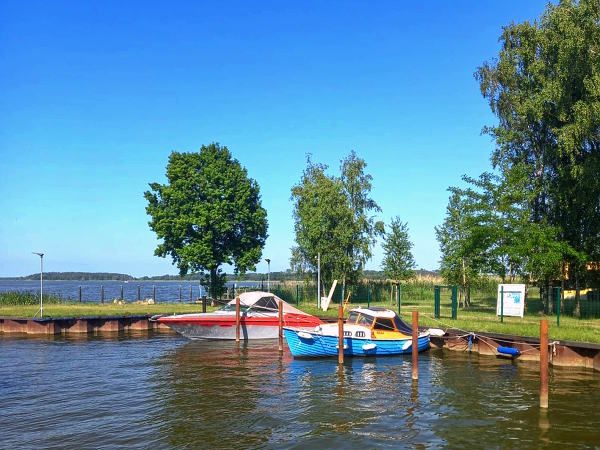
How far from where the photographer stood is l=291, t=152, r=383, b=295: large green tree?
44.1 metres

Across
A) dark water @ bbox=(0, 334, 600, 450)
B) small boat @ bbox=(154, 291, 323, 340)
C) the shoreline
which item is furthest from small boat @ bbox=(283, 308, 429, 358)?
small boat @ bbox=(154, 291, 323, 340)

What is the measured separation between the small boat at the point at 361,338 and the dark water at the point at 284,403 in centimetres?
56

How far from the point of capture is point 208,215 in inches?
1606

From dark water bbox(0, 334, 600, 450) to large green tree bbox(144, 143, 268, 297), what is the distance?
18037 mm

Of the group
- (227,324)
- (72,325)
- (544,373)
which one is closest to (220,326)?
(227,324)

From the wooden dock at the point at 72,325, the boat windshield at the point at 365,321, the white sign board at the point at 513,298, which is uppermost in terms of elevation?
the white sign board at the point at 513,298

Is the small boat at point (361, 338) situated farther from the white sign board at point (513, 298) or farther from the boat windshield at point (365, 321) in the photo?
the white sign board at point (513, 298)

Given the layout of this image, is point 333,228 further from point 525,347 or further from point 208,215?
point 525,347

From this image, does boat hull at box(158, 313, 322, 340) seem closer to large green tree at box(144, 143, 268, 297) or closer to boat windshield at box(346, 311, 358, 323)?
boat windshield at box(346, 311, 358, 323)

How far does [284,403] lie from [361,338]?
25.9ft

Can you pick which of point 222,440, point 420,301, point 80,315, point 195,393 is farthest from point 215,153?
point 222,440

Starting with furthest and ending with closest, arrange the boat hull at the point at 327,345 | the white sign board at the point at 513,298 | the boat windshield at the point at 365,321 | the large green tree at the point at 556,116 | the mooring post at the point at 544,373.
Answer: the large green tree at the point at 556,116
the white sign board at the point at 513,298
the boat windshield at the point at 365,321
the boat hull at the point at 327,345
the mooring post at the point at 544,373

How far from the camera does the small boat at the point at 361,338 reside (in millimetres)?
22844

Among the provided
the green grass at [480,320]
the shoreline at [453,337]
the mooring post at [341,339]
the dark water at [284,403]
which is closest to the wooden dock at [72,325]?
the shoreline at [453,337]
